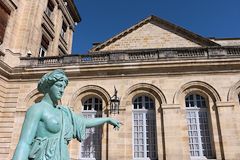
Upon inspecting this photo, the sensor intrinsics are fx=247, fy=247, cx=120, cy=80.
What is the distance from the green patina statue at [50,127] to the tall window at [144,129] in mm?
8784

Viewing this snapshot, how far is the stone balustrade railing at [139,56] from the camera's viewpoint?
1155cm

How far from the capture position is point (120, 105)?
1134 cm

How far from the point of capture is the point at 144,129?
36.8 feet

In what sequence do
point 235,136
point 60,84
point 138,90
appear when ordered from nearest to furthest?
point 60,84 < point 235,136 < point 138,90

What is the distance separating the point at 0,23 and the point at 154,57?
26.0ft

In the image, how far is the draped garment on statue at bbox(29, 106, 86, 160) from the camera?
2072 millimetres

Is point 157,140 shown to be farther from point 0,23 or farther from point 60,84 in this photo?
point 0,23

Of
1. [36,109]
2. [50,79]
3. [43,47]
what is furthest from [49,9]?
[36,109]

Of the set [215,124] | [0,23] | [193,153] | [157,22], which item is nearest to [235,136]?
[215,124]

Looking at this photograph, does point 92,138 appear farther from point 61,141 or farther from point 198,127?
point 61,141

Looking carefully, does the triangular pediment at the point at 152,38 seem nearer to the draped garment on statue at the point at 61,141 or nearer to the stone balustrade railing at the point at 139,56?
the stone balustrade railing at the point at 139,56

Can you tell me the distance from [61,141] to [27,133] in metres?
0.32

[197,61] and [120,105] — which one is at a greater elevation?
[197,61]

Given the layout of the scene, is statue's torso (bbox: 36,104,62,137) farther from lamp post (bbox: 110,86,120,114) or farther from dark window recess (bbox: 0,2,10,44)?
dark window recess (bbox: 0,2,10,44)
